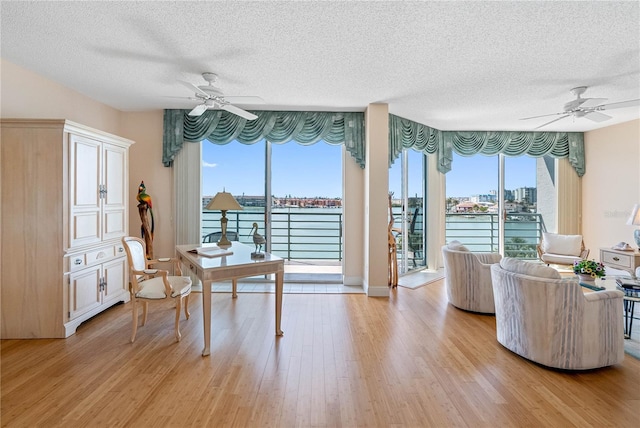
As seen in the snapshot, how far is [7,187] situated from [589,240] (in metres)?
8.10

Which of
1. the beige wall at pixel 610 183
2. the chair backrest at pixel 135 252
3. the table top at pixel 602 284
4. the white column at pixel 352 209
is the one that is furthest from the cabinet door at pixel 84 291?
the beige wall at pixel 610 183

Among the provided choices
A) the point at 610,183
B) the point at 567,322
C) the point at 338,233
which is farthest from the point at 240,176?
the point at 610,183

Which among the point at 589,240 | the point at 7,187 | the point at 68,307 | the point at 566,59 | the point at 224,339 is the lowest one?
the point at 224,339

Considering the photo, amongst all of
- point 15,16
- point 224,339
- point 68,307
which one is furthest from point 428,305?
point 15,16

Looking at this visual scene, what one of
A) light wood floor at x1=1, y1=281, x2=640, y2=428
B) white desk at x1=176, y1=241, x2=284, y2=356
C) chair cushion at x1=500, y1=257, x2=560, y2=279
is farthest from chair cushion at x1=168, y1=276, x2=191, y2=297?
chair cushion at x1=500, y1=257, x2=560, y2=279

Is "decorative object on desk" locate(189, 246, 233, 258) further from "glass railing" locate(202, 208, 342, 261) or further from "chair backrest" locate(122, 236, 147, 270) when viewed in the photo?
"glass railing" locate(202, 208, 342, 261)

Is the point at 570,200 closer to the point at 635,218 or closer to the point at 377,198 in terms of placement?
the point at 635,218

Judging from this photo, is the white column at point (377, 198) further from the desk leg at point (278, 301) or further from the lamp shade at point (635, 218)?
the lamp shade at point (635, 218)

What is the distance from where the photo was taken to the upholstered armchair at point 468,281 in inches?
146

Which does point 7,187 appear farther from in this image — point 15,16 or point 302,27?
point 302,27

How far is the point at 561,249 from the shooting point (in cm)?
540

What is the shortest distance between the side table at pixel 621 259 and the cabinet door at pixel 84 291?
639 cm

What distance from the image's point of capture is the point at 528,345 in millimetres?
2588

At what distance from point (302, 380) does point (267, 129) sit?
3.39m
